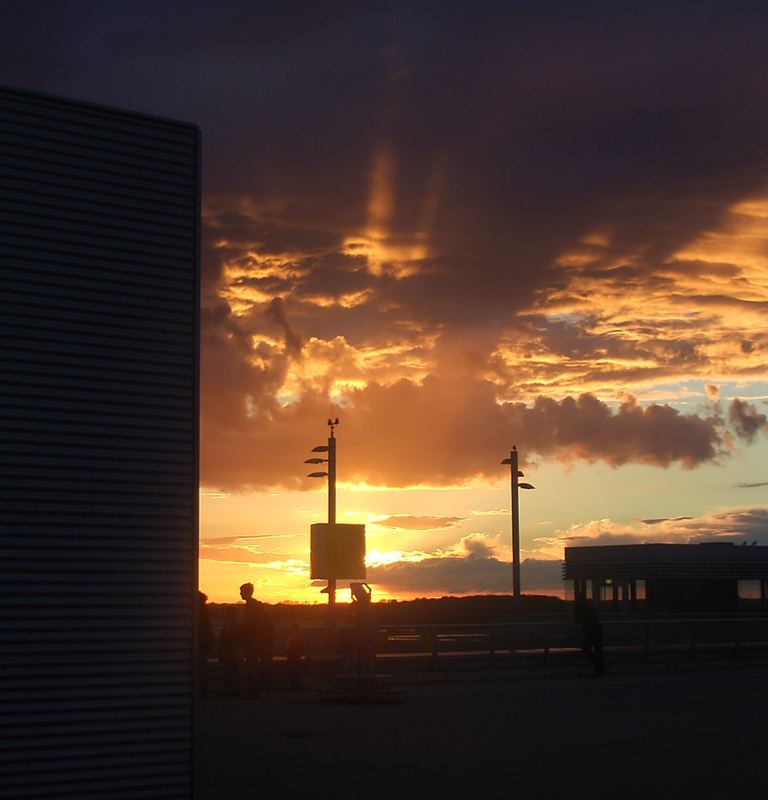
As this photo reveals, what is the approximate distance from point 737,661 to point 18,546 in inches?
1119

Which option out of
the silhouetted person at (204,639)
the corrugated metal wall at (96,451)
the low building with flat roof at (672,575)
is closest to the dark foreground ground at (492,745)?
the silhouetted person at (204,639)

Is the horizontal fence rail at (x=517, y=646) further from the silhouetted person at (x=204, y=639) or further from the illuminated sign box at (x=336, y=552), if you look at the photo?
the silhouetted person at (x=204, y=639)

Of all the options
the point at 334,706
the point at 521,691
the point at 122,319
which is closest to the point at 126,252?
the point at 122,319

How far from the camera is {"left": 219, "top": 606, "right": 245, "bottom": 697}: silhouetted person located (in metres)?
24.6

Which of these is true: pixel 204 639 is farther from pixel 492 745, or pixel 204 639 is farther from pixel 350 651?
pixel 492 745

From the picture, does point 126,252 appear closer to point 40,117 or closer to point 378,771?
point 40,117

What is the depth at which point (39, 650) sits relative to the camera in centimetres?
1206

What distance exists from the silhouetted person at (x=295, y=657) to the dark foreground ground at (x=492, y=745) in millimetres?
347

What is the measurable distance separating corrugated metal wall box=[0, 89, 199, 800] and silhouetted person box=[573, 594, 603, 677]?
18301 mm

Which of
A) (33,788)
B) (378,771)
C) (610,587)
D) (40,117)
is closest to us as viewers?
(33,788)

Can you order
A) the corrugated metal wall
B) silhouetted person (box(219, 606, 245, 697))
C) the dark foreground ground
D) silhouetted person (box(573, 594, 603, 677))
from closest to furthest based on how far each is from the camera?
the corrugated metal wall → the dark foreground ground → silhouetted person (box(219, 606, 245, 697)) → silhouetted person (box(573, 594, 603, 677))

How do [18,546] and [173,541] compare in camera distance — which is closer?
[18,546]

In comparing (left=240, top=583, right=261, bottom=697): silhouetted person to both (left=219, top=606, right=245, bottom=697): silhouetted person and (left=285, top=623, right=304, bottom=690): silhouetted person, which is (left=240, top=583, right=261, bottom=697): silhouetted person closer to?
(left=219, top=606, right=245, bottom=697): silhouetted person

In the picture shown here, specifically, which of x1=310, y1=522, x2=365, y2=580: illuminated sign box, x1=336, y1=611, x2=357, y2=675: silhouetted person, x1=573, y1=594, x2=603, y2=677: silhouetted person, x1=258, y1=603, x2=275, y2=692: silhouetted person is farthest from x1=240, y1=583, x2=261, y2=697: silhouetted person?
x1=310, y1=522, x2=365, y2=580: illuminated sign box
